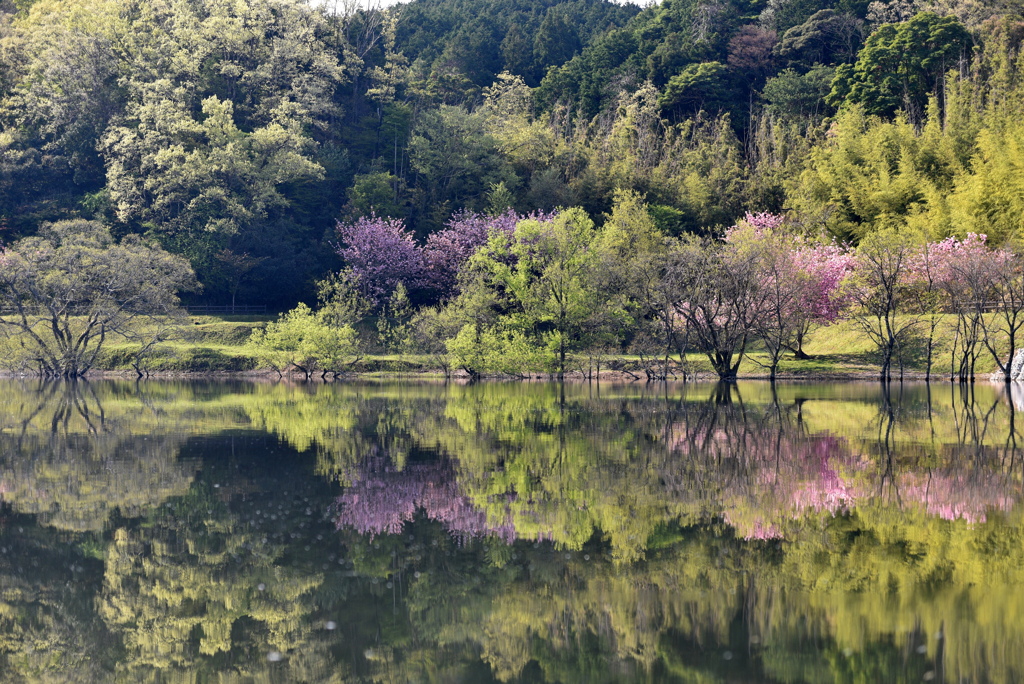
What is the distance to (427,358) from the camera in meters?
45.2

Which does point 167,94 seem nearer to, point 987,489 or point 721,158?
point 721,158

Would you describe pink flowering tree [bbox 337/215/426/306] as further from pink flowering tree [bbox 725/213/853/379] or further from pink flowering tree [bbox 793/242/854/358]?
pink flowering tree [bbox 793/242/854/358]

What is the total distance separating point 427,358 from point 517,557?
3565 cm

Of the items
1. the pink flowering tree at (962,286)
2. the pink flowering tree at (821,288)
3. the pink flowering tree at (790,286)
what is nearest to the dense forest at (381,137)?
the pink flowering tree at (962,286)

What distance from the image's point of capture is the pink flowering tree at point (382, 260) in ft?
179

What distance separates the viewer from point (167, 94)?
59688mm

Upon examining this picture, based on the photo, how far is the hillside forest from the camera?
43.2 meters

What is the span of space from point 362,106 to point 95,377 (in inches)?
1270

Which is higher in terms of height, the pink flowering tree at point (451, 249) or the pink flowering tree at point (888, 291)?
the pink flowering tree at point (451, 249)

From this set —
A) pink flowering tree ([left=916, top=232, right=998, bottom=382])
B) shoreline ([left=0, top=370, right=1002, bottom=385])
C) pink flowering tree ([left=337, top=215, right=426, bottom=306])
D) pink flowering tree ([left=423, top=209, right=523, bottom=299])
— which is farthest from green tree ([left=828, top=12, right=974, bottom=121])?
pink flowering tree ([left=337, top=215, right=426, bottom=306])

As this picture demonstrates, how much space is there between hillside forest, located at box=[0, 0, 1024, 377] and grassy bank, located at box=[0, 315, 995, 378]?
3.76 feet

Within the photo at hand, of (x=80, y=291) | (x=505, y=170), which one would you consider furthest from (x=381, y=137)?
(x=80, y=291)

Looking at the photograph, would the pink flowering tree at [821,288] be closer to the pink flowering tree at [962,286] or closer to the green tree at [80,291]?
the pink flowering tree at [962,286]

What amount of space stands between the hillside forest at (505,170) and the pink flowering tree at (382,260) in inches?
5.8
